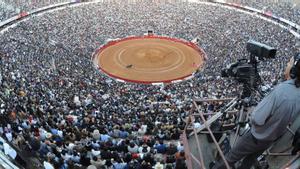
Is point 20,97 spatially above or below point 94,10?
below

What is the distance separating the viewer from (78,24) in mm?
46469

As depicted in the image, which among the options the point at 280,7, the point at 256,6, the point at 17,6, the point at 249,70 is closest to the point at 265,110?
the point at 249,70

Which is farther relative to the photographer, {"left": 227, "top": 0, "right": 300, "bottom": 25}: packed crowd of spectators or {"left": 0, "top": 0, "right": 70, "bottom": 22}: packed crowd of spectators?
{"left": 227, "top": 0, "right": 300, "bottom": 25}: packed crowd of spectators

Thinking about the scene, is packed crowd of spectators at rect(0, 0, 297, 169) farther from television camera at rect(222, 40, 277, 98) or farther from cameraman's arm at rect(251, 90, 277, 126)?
cameraman's arm at rect(251, 90, 277, 126)

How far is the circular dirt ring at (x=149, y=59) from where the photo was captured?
3891 centimetres

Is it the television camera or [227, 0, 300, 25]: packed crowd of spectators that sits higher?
the television camera

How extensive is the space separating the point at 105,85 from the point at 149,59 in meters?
13.1

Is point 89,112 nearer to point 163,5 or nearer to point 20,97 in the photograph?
point 20,97

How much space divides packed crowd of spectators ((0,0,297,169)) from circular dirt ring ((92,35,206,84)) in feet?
4.22

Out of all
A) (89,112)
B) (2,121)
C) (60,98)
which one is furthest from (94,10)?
(2,121)

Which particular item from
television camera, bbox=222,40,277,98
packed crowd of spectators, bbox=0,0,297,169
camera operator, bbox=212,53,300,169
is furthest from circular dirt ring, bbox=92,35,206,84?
camera operator, bbox=212,53,300,169

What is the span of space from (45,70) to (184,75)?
15340 mm

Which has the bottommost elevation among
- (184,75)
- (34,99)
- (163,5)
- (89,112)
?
(184,75)

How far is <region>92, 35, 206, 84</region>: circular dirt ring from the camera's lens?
3891 centimetres
